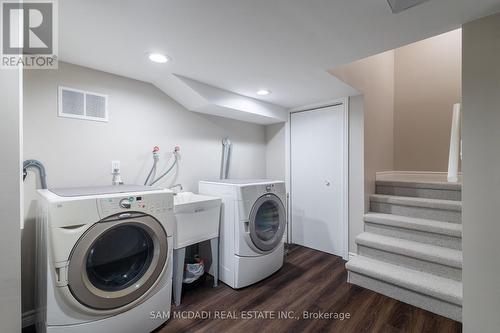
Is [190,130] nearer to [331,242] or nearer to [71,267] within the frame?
[71,267]

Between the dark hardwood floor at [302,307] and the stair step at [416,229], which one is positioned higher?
the stair step at [416,229]

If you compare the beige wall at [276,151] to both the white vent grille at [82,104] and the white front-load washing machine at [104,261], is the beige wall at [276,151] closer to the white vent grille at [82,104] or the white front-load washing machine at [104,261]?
the white front-load washing machine at [104,261]

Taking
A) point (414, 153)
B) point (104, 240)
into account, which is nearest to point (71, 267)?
point (104, 240)

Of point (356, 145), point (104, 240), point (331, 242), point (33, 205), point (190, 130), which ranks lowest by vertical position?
point (331, 242)

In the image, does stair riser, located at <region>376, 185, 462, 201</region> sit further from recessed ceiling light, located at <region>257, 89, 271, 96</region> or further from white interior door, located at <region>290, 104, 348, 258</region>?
recessed ceiling light, located at <region>257, 89, 271, 96</region>

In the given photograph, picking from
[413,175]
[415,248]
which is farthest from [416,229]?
[413,175]

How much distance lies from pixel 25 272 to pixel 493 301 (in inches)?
115

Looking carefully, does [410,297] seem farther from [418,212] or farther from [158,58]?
[158,58]

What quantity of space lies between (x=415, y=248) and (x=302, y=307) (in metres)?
1.15

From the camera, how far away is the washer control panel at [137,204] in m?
1.30

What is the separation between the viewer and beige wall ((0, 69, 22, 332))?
0.97 m

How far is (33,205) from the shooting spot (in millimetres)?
1604

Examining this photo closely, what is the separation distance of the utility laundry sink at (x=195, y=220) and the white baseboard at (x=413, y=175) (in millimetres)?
2103

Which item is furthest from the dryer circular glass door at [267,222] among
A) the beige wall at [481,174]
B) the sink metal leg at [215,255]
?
the beige wall at [481,174]
